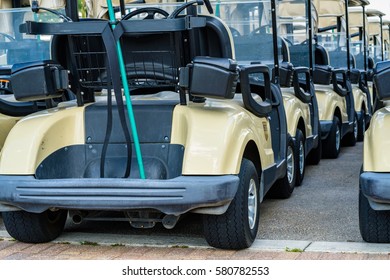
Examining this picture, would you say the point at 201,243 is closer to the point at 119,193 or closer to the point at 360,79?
the point at 119,193

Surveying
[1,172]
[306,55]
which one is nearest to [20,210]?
[1,172]

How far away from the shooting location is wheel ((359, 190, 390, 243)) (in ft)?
14.2

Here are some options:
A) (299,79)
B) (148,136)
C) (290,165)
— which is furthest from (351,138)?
(148,136)

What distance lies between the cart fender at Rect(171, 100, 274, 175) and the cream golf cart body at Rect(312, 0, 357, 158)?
3.78 metres

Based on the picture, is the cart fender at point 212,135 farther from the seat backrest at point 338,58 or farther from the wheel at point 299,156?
the seat backrest at point 338,58

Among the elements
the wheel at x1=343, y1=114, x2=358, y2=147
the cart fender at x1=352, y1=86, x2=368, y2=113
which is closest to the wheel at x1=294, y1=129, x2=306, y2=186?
the wheel at x1=343, y1=114, x2=358, y2=147

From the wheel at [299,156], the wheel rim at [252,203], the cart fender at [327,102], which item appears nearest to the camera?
the wheel rim at [252,203]

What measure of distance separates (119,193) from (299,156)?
2704 millimetres

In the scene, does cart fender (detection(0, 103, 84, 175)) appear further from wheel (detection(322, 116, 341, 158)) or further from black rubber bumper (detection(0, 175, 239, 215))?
wheel (detection(322, 116, 341, 158))

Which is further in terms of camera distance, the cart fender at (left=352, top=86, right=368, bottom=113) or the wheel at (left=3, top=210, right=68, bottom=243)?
the cart fender at (left=352, top=86, right=368, bottom=113)

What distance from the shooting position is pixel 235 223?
426cm

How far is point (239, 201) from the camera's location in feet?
14.0

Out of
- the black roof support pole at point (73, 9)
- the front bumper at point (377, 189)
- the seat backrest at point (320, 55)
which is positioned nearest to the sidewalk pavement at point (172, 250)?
the front bumper at point (377, 189)

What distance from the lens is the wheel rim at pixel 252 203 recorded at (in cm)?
452
